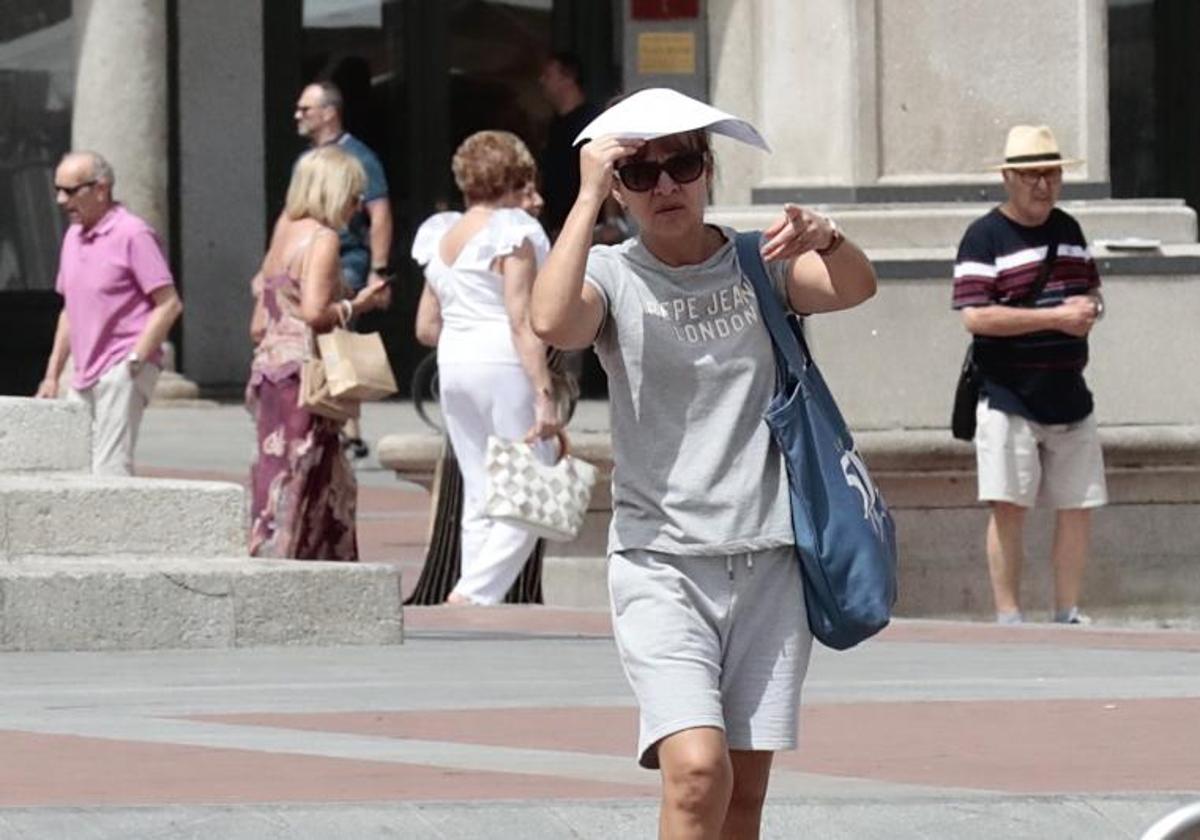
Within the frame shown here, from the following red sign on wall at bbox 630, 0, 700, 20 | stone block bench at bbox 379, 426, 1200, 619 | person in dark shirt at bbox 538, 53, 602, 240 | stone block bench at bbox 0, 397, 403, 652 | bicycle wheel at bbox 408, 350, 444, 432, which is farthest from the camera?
red sign on wall at bbox 630, 0, 700, 20

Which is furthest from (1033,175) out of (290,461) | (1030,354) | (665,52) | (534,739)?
(665,52)

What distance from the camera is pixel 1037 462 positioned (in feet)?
40.0

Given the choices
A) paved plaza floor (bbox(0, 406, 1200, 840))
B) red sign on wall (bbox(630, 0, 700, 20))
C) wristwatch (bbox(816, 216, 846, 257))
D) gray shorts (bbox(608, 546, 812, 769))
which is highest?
red sign on wall (bbox(630, 0, 700, 20))

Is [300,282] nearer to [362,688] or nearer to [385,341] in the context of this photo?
[362,688]

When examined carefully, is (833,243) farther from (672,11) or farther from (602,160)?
(672,11)

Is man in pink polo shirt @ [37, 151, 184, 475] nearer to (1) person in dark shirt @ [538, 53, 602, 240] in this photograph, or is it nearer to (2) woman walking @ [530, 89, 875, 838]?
(1) person in dark shirt @ [538, 53, 602, 240]

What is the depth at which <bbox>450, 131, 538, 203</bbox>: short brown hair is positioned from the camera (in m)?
12.1

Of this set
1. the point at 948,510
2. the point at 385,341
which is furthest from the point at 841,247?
the point at 385,341

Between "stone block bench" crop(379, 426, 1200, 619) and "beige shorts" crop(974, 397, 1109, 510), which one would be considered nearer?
"beige shorts" crop(974, 397, 1109, 510)

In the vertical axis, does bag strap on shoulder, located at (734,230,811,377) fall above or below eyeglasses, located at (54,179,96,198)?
below

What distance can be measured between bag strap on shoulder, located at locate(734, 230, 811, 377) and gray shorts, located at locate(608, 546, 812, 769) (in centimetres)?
30

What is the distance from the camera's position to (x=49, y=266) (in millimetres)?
22875

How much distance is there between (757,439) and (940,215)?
7.94 meters

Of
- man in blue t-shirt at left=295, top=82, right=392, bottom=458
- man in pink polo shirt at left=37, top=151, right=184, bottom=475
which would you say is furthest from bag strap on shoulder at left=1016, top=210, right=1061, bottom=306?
man in blue t-shirt at left=295, top=82, right=392, bottom=458
